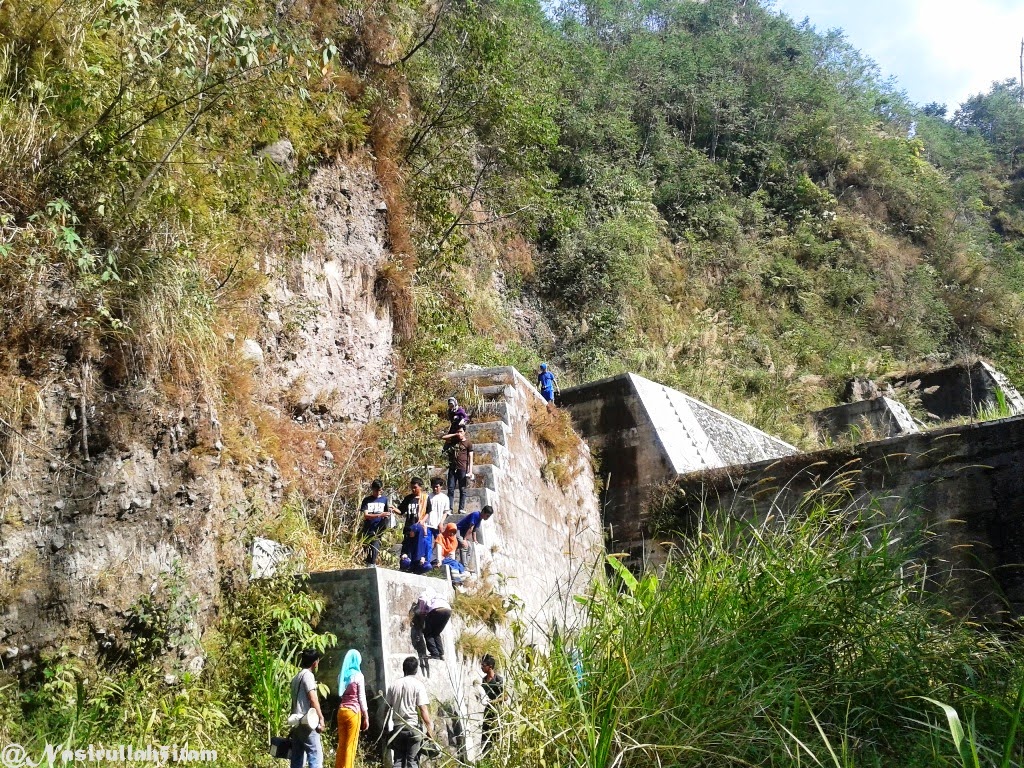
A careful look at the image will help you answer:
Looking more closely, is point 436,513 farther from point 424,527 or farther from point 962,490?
point 962,490

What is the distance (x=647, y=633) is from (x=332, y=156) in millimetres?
7955

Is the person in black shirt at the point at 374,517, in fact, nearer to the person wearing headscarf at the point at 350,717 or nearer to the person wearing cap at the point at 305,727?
the person wearing headscarf at the point at 350,717

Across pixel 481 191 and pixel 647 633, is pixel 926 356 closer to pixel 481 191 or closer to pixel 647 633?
pixel 481 191

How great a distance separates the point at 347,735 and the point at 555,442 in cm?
697

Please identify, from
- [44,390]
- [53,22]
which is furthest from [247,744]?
[53,22]

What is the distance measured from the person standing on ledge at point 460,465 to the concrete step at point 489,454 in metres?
0.26

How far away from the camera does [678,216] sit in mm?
24688

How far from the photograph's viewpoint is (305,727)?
17.5 ft

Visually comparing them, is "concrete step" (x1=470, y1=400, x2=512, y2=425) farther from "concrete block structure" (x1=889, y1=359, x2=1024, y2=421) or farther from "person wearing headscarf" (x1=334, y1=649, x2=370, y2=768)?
"concrete block structure" (x1=889, y1=359, x2=1024, y2=421)

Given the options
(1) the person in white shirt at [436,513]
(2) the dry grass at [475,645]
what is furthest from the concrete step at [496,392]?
(2) the dry grass at [475,645]

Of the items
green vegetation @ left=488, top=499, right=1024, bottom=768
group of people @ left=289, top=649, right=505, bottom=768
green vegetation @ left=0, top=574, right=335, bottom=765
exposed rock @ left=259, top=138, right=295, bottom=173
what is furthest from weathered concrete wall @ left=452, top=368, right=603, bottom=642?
green vegetation @ left=488, top=499, right=1024, bottom=768

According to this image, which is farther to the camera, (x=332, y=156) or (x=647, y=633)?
(x=332, y=156)

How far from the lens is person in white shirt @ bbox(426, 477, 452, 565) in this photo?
25.8 ft

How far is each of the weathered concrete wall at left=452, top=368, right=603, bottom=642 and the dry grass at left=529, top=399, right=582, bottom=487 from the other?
5cm
